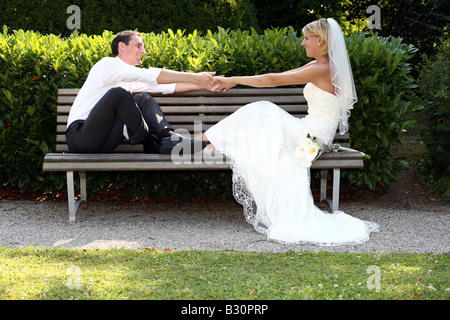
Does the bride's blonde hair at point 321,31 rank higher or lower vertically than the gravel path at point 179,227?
higher

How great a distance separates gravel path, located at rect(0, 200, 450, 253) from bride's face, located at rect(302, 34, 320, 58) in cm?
153

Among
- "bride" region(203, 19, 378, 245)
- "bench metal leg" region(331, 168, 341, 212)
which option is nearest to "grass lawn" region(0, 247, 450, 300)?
"bride" region(203, 19, 378, 245)

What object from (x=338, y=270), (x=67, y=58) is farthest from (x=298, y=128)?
(x=67, y=58)

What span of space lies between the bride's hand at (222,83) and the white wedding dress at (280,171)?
391 millimetres

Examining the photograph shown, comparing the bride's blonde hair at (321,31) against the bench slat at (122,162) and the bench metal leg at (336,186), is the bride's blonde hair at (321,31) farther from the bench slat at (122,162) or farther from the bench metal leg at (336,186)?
the bench slat at (122,162)

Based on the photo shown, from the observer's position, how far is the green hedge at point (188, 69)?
554cm

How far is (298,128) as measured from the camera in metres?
5.09

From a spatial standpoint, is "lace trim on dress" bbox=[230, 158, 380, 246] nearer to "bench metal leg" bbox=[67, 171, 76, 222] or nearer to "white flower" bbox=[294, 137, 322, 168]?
"white flower" bbox=[294, 137, 322, 168]

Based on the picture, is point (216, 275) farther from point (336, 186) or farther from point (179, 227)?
point (336, 186)

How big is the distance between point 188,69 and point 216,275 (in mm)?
2690

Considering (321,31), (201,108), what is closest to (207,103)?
(201,108)

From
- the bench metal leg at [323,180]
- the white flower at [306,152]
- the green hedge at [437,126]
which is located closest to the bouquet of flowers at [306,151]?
the white flower at [306,152]

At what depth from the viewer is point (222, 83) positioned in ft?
18.0
